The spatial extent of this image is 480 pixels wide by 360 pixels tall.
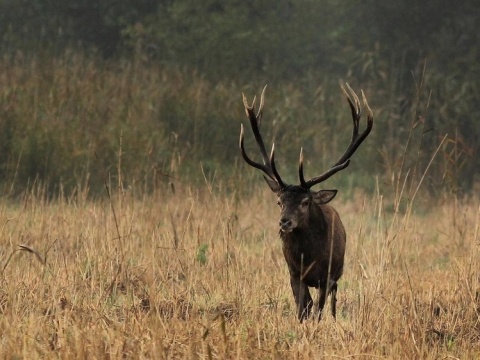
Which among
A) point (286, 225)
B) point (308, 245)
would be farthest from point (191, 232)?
point (286, 225)

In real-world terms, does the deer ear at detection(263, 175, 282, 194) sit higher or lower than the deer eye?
higher

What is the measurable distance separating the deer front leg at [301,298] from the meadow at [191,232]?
0.16 meters

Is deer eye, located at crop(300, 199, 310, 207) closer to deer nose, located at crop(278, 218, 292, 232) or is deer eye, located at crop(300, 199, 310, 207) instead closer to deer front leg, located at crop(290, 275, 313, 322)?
deer nose, located at crop(278, 218, 292, 232)

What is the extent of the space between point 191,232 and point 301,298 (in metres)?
3.03

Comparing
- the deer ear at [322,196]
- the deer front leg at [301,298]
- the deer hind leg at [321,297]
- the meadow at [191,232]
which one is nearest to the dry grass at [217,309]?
the meadow at [191,232]

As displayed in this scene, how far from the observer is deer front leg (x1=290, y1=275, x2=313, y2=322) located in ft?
24.0

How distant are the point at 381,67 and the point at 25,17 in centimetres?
964

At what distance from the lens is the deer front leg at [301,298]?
7301mm

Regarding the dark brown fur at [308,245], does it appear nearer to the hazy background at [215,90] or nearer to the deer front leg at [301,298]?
the deer front leg at [301,298]

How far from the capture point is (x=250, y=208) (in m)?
12.3

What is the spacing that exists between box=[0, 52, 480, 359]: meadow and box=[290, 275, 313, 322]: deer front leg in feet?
0.51

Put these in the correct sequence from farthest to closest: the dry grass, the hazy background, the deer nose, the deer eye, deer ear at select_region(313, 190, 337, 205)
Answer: the hazy background, deer ear at select_region(313, 190, 337, 205), the deer eye, the deer nose, the dry grass

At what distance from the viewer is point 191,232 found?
1019 centimetres

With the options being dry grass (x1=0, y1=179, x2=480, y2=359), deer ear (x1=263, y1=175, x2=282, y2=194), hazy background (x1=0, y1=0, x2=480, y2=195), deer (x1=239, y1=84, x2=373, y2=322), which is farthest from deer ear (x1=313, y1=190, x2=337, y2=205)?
hazy background (x1=0, y1=0, x2=480, y2=195)
